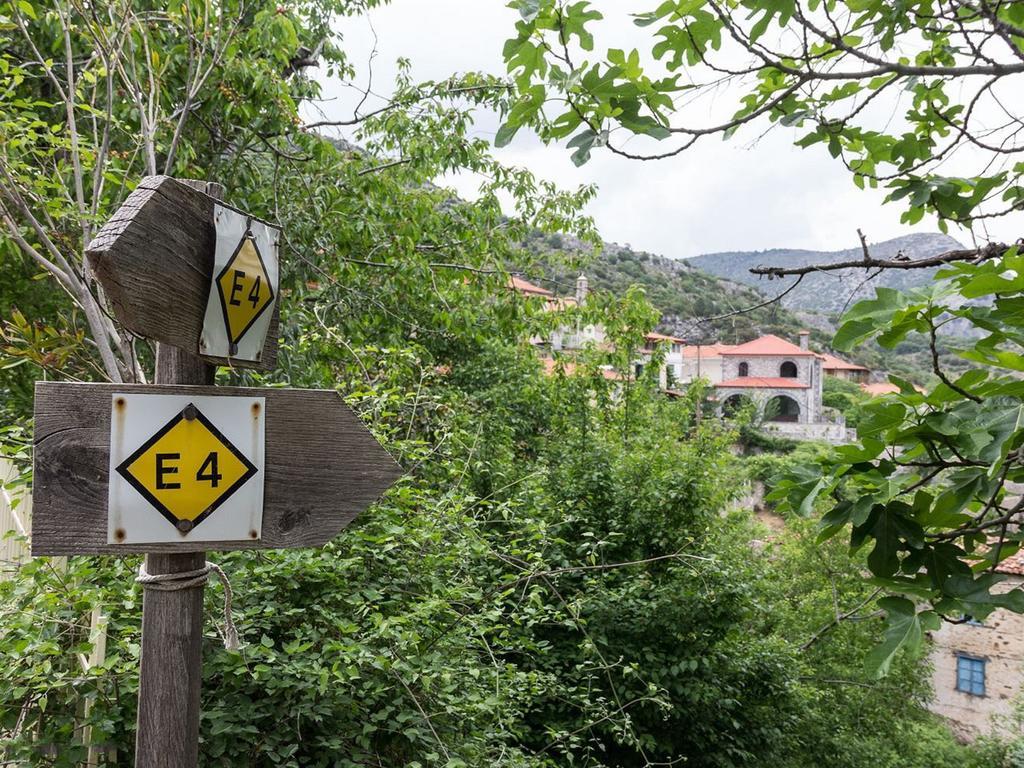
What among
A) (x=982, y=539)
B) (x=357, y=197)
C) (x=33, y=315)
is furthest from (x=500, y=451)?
(x=982, y=539)

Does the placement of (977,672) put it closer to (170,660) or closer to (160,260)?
(170,660)

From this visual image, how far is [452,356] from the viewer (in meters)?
9.88

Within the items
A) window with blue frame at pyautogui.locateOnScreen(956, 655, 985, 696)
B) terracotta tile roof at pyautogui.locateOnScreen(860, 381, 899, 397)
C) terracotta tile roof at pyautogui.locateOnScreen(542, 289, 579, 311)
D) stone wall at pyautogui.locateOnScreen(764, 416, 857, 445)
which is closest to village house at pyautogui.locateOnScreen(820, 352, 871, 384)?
terracotta tile roof at pyautogui.locateOnScreen(860, 381, 899, 397)

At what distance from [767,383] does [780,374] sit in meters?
3.82

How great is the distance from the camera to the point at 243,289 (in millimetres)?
1080

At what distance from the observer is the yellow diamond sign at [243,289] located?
1057mm

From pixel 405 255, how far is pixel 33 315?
228 cm

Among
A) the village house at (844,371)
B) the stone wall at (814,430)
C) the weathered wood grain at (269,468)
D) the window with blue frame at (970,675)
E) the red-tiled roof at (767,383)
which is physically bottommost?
the window with blue frame at (970,675)

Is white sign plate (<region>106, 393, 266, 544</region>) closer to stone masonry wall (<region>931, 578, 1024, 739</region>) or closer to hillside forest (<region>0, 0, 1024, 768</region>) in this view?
hillside forest (<region>0, 0, 1024, 768</region>)

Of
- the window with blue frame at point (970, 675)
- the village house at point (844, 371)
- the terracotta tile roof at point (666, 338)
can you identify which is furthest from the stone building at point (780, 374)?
the terracotta tile roof at point (666, 338)

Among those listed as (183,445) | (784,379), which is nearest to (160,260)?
(183,445)

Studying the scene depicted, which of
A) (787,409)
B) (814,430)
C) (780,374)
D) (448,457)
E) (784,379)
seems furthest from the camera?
(780,374)

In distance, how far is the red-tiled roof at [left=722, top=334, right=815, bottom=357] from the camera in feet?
146

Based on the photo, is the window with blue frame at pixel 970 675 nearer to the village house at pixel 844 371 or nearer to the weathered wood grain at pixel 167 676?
the weathered wood grain at pixel 167 676
